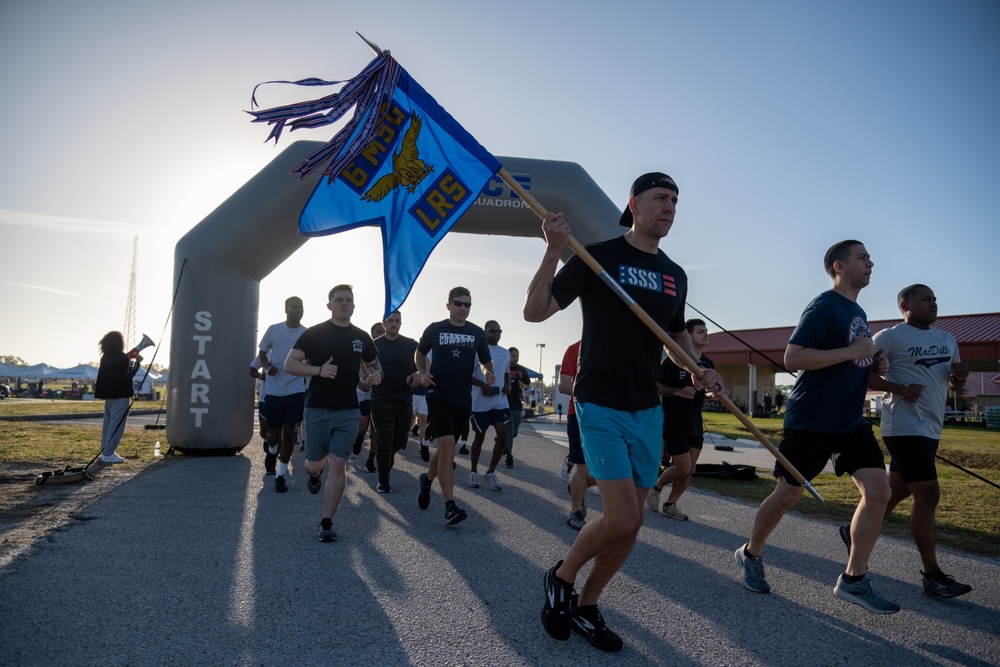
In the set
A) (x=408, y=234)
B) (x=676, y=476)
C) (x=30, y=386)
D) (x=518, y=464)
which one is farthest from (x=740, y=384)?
(x=30, y=386)

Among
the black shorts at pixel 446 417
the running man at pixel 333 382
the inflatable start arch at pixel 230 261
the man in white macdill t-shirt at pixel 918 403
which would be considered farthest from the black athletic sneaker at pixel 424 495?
the inflatable start arch at pixel 230 261

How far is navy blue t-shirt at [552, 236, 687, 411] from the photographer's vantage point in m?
3.18

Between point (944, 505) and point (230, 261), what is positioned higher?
point (230, 261)

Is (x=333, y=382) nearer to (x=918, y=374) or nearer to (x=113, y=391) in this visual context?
(x=918, y=374)

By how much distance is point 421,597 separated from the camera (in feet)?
12.3

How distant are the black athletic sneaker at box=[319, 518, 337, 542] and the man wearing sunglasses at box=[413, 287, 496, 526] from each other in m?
1.41

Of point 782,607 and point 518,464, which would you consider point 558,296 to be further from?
point 518,464

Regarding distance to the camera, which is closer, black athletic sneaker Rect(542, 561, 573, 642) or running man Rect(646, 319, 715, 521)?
black athletic sneaker Rect(542, 561, 573, 642)

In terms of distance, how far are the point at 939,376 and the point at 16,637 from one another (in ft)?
17.7

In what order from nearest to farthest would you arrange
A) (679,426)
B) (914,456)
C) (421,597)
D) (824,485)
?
1. (421,597)
2. (914,456)
3. (679,426)
4. (824,485)

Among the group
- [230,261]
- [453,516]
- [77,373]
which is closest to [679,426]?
[453,516]

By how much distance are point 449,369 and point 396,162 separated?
9.49 ft

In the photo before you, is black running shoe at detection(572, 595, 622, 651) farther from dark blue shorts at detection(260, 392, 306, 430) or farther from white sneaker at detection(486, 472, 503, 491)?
dark blue shorts at detection(260, 392, 306, 430)

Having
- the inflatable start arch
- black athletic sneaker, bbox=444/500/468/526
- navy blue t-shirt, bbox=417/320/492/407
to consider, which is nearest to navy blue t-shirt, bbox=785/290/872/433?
black athletic sneaker, bbox=444/500/468/526
